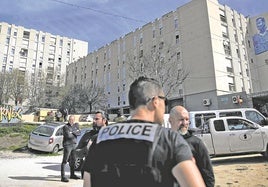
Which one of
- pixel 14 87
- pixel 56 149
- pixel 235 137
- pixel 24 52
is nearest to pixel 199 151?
pixel 235 137

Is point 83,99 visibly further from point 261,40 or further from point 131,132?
point 131,132

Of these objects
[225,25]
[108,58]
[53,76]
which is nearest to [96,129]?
[225,25]

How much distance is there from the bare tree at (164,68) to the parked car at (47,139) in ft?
67.6

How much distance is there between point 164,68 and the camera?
1487 inches

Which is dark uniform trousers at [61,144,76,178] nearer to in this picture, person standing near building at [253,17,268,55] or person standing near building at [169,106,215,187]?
person standing near building at [169,106,215,187]

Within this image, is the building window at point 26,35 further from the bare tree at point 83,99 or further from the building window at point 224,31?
the building window at point 224,31

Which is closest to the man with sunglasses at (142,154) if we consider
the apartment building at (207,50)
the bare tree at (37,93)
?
the apartment building at (207,50)

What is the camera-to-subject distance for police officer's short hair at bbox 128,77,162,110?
1.72 m

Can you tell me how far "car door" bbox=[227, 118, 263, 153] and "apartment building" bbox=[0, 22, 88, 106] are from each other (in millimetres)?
53959

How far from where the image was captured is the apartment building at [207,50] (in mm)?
33484

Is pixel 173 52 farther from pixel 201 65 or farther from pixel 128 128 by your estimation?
pixel 128 128

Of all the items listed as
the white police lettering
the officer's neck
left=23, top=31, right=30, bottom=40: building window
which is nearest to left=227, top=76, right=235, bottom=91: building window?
the officer's neck

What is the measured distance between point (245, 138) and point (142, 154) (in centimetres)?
920

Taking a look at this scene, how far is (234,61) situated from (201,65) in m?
5.31
